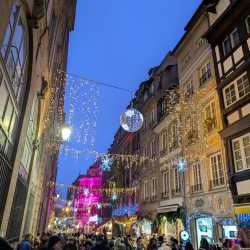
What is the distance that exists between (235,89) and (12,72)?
34.6 ft

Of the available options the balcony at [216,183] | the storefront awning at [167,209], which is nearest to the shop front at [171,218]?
the storefront awning at [167,209]

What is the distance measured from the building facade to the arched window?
9.47 metres

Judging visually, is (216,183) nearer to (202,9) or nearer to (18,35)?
(202,9)

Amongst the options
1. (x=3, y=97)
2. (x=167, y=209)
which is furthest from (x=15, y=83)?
(x=167, y=209)

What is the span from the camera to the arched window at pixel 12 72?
5.67 meters

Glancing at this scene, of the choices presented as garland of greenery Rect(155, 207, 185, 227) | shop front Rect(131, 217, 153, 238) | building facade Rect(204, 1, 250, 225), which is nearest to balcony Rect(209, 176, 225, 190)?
building facade Rect(204, 1, 250, 225)

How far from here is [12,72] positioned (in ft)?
21.1

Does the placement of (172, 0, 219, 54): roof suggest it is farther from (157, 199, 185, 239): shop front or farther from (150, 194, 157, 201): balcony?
(150, 194, 157, 201): balcony

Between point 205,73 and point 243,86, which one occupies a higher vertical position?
point 205,73

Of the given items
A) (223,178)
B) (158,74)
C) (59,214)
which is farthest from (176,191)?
(59,214)

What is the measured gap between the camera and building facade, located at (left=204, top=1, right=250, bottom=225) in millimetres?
11477

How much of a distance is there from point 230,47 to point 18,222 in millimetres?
13255

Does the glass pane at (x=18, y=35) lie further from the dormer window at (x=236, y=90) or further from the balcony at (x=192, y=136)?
the balcony at (x=192, y=136)

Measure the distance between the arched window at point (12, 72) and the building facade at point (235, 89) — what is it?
31.1ft
